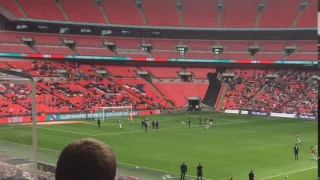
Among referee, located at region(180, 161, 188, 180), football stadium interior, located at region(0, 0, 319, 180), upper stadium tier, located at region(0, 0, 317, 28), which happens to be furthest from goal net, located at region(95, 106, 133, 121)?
referee, located at region(180, 161, 188, 180)

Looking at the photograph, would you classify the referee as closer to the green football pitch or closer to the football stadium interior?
the green football pitch

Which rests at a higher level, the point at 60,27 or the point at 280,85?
the point at 60,27

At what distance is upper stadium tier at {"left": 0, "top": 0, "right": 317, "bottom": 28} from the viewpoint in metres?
75.2

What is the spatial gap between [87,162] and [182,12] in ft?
269

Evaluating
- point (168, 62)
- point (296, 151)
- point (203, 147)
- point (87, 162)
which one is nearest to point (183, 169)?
point (296, 151)

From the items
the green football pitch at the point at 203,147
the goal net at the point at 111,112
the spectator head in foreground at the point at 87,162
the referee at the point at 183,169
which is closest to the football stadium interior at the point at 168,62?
the goal net at the point at 111,112

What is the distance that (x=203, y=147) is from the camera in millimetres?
34406

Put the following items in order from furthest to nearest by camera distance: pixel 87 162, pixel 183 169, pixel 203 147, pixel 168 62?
1. pixel 168 62
2. pixel 203 147
3. pixel 183 169
4. pixel 87 162

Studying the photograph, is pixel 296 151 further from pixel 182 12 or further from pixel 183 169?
pixel 182 12

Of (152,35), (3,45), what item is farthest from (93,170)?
(152,35)

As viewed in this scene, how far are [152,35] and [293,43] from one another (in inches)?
1061

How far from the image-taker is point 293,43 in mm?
77875

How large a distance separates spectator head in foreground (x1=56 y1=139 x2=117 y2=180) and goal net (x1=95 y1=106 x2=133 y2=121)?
178 feet

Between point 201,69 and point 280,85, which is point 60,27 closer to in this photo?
point 201,69
